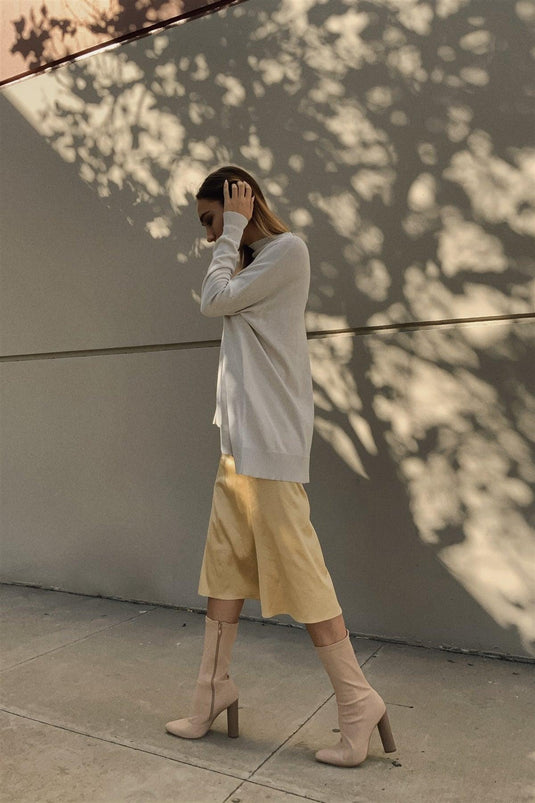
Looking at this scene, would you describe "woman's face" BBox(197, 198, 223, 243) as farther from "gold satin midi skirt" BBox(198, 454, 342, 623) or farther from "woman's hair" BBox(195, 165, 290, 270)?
"gold satin midi skirt" BBox(198, 454, 342, 623)

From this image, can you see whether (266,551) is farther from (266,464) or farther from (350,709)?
(350,709)

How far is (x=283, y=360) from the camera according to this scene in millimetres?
2943

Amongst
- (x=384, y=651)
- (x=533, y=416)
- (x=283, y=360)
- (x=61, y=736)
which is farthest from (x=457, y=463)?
(x=61, y=736)

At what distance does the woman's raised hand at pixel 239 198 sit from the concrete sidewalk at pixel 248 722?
2.02 m

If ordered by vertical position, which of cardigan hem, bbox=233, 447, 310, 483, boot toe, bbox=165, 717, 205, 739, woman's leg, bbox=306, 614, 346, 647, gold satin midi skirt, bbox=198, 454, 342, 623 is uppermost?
cardigan hem, bbox=233, 447, 310, 483

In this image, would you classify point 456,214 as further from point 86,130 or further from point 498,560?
point 86,130

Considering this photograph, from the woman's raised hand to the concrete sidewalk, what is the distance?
202 centimetres

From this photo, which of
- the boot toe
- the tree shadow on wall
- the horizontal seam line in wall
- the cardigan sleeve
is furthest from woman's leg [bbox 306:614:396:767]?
the tree shadow on wall

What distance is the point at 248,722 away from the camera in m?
3.20

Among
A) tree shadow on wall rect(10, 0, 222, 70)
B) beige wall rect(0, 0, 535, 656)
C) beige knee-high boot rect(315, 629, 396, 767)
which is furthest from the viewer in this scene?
tree shadow on wall rect(10, 0, 222, 70)

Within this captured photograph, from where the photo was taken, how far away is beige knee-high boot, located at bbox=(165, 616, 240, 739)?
2.99 m

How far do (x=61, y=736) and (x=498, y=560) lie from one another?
2116mm

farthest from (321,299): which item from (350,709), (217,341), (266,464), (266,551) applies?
(350,709)

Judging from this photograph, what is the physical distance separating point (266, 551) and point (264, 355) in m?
0.72
